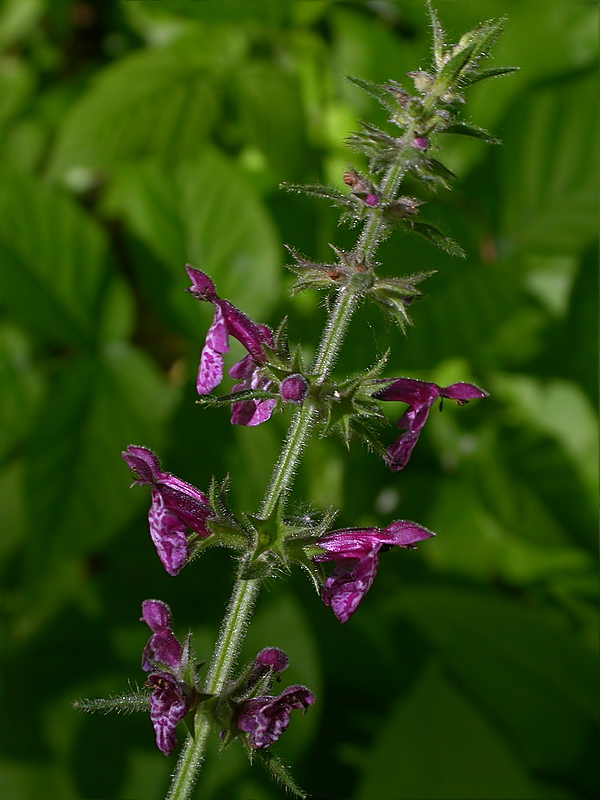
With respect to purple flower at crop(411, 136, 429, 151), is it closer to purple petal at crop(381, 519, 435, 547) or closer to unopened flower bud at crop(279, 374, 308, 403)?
unopened flower bud at crop(279, 374, 308, 403)

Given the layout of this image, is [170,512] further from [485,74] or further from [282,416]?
[282,416]

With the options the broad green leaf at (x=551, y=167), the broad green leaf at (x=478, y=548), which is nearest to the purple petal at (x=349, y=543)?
the broad green leaf at (x=478, y=548)

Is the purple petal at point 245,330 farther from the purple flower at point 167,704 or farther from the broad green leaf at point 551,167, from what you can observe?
the broad green leaf at point 551,167

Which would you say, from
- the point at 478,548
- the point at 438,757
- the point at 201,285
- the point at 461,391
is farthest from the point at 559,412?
the point at 201,285

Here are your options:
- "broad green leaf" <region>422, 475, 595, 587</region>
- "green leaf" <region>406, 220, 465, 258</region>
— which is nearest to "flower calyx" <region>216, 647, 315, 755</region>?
"green leaf" <region>406, 220, 465, 258</region>

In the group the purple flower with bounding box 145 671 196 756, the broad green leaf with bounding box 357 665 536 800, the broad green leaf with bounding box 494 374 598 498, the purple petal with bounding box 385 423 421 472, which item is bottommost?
the broad green leaf with bounding box 357 665 536 800
